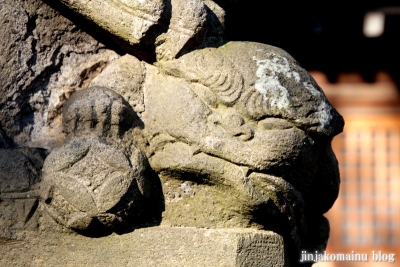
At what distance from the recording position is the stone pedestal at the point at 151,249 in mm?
1444

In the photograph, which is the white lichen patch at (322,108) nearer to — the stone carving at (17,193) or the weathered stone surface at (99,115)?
the weathered stone surface at (99,115)

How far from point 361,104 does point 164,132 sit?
3134 millimetres

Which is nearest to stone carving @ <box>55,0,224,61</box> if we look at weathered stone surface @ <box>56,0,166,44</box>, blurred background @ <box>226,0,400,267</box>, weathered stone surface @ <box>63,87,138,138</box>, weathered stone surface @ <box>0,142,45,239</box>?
weathered stone surface @ <box>56,0,166,44</box>

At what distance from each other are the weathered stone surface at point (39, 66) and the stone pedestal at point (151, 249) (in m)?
0.18

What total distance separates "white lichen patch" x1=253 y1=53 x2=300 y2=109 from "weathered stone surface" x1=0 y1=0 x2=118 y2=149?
0.29 metres

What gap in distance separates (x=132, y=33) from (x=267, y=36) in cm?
170

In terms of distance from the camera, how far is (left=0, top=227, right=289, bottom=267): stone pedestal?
144cm

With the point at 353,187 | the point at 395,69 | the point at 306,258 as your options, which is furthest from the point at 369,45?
the point at 306,258

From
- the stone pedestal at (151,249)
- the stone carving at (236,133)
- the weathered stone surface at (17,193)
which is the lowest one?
the stone pedestal at (151,249)

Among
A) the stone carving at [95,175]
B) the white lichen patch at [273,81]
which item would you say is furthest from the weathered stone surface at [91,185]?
the white lichen patch at [273,81]

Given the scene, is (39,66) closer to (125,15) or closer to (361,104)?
(125,15)

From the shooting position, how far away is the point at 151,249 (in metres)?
1.46

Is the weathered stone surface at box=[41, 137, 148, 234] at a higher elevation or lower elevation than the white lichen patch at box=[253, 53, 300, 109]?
lower

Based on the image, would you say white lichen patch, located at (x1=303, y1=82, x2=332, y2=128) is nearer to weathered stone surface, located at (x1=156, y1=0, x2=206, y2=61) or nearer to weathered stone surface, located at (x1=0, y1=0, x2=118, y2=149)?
weathered stone surface, located at (x1=156, y1=0, x2=206, y2=61)
